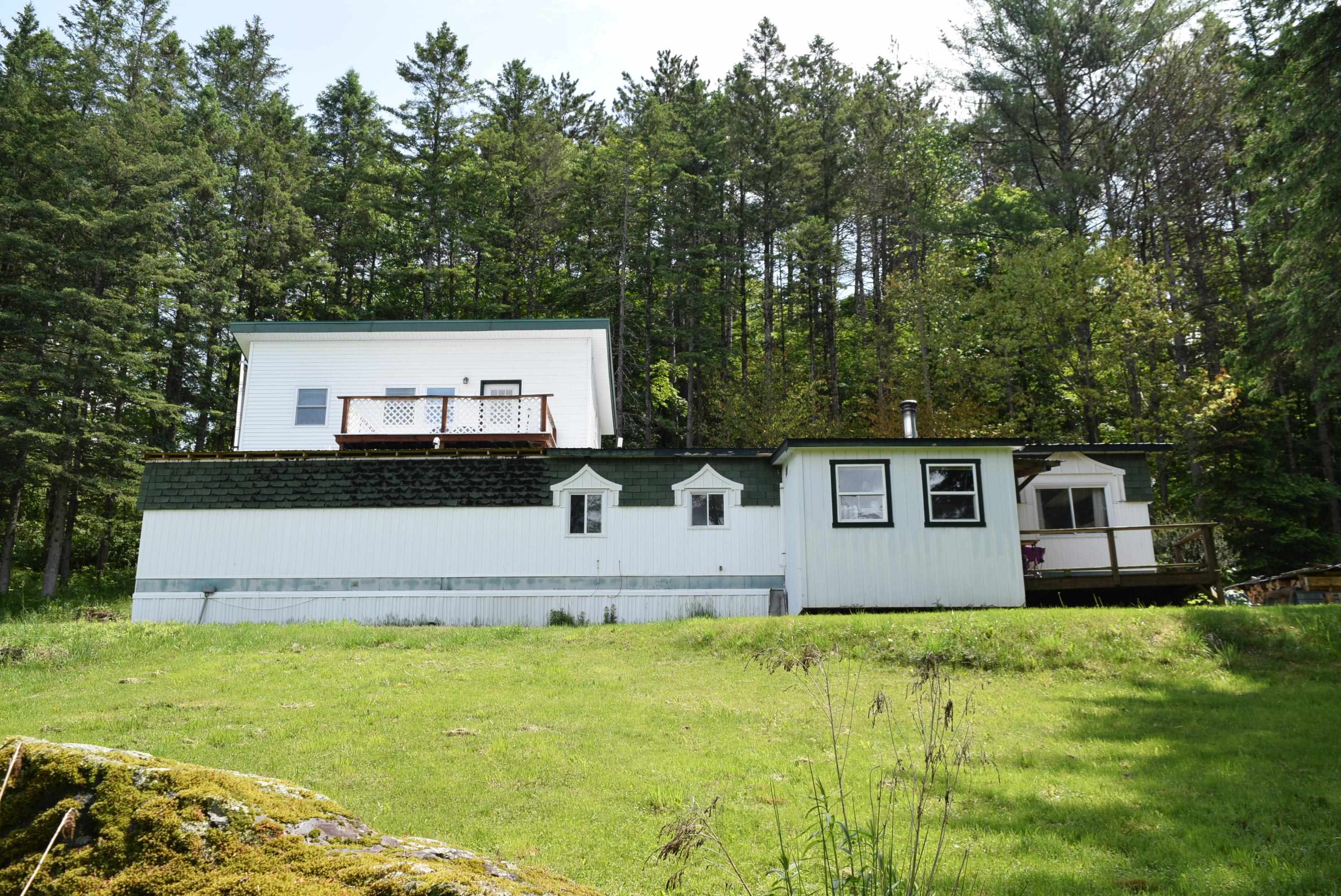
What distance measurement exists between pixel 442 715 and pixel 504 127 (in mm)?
35592

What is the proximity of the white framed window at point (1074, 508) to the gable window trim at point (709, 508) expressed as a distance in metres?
7.48

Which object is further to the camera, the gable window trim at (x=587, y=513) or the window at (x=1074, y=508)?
the window at (x=1074, y=508)

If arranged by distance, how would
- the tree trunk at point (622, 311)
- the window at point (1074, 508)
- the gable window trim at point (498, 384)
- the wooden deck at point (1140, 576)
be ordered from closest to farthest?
the wooden deck at point (1140, 576) → the window at point (1074, 508) → the gable window trim at point (498, 384) → the tree trunk at point (622, 311)

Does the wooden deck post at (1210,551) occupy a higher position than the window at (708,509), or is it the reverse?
the window at (708,509)

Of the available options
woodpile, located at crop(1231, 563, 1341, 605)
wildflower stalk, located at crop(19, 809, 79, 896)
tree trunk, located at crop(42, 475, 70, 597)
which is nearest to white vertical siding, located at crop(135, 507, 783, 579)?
tree trunk, located at crop(42, 475, 70, 597)

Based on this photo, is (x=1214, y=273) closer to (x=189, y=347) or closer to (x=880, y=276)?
(x=880, y=276)

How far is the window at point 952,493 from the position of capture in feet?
60.1

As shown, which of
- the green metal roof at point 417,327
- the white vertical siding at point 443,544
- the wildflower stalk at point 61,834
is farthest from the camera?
the green metal roof at point 417,327

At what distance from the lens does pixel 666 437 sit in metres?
41.7

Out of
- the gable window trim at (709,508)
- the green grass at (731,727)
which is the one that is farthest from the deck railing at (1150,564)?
the gable window trim at (709,508)

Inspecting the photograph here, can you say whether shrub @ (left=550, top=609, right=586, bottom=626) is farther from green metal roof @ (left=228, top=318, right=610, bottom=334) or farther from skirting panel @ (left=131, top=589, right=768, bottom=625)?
green metal roof @ (left=228, top=318, right=610, bottom=334)

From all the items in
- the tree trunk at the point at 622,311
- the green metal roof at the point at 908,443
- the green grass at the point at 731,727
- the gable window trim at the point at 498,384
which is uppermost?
the tree trunk at the point at 622,311

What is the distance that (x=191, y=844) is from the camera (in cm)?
230

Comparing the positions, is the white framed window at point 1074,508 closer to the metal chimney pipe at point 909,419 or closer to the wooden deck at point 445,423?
the metal chimney pipe at point 909,419
